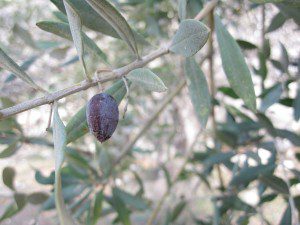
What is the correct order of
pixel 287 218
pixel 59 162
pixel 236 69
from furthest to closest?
1. pixel 287 218
2. pixel 236 69
3. pixel 59 162

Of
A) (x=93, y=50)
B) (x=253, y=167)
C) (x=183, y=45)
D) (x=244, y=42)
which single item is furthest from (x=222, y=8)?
(x=183, y=45)

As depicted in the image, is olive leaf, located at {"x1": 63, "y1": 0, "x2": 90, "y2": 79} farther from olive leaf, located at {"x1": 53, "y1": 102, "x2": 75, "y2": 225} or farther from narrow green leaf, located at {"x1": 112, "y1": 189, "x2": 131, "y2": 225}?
narrow green leaf, located at {"x1": 112, "y1": 189, "x2": 131, "y2": 225}

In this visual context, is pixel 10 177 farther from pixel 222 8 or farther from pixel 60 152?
pixel 222 8

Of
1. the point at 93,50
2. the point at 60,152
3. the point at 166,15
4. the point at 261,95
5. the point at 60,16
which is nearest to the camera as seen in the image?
the point at 60,152

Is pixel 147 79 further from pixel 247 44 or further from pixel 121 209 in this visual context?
pixel 121 209

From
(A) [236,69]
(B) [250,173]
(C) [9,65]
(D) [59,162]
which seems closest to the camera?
(D) [59,162]

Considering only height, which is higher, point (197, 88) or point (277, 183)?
point (197, 88)

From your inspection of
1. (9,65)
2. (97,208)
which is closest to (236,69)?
(9,65)

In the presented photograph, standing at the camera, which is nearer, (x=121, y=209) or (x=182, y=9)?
(x=182, y=9)
